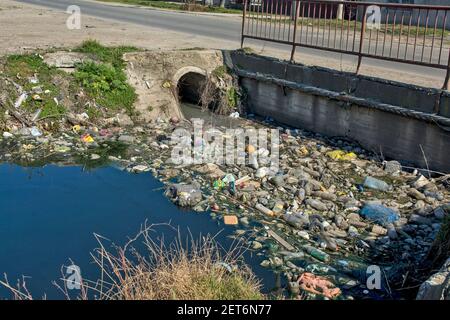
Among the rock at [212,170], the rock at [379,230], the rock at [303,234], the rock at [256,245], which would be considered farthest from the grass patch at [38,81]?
the rock at [379,230]

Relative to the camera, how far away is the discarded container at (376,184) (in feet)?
27.9

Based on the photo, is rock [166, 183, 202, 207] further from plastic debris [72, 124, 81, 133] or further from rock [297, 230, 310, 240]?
plastic debris [72, 124, 81, 133]

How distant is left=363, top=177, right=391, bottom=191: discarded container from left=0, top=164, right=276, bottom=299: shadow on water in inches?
105

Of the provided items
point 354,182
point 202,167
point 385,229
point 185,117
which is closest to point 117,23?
point 185,117

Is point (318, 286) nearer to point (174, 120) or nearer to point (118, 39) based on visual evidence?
point (174, 120)

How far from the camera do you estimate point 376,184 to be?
338 inches

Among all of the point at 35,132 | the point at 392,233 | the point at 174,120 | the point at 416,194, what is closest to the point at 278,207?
the point at 392,233

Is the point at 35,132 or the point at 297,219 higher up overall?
the point at 35,132

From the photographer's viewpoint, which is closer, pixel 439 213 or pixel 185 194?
pixel 439 213

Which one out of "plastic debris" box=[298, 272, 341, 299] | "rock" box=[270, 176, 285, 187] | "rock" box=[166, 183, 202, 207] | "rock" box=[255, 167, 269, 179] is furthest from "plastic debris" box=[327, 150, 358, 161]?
"plastic debris" box=[298, 272, 341, 299]

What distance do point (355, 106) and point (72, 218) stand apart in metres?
5.41

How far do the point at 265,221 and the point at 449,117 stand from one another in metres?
3.47
